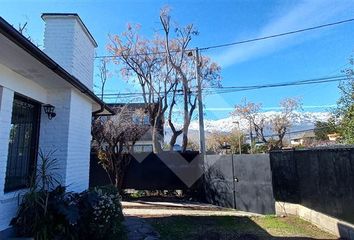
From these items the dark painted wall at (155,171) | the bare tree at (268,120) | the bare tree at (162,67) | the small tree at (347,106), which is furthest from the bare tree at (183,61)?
the bare tree at (268,120)

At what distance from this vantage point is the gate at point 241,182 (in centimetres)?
877

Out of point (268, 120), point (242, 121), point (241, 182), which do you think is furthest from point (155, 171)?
point (242, 121)

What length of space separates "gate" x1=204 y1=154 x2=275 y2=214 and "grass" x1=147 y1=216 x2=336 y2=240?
0.83 metres

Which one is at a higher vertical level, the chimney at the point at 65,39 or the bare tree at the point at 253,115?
the bare tree at the point at 253,115

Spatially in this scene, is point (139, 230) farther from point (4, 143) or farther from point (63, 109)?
point (4, 143)

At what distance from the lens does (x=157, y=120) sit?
1622 cm

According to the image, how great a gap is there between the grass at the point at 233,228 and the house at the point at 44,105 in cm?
222

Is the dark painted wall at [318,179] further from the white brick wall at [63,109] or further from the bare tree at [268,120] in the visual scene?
the bare tree at [268,120]

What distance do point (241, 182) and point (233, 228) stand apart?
2.80m

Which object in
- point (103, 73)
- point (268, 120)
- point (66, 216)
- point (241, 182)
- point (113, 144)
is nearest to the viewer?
point (66, 216)

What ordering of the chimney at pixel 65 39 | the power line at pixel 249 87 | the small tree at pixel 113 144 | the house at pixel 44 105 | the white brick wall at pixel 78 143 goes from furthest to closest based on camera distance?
the power line at pixel 249 87 < the small tree at pixel 113 144 < the chimney at pixel 65 39 < the white brick wall at pixel 78 143 < the house at pixel 44 105

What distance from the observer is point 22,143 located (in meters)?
5.38

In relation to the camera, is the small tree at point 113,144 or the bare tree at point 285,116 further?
the bare tree at point 285,116

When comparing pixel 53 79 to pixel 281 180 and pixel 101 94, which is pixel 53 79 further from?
pixel 101 94
